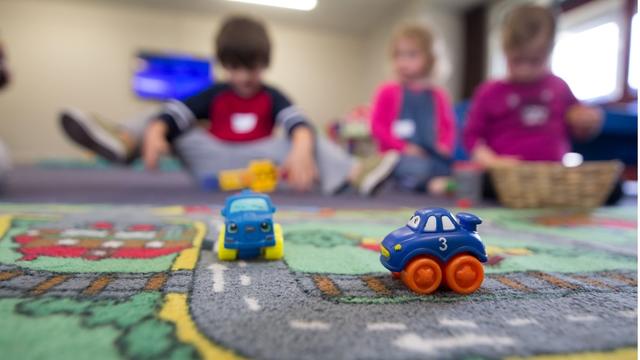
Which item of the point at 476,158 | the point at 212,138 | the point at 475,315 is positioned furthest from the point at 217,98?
the point at 475,315

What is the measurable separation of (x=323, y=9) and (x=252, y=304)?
3795 mm

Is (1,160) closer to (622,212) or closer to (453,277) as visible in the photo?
(453,277)

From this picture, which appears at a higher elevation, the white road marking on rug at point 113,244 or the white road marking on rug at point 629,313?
the white road marking on rug at point 113,244

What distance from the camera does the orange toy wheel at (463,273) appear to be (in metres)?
0.37

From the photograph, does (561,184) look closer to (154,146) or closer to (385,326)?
(385,326)

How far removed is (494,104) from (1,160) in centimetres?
141

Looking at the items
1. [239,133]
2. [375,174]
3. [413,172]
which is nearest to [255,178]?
[239,133]

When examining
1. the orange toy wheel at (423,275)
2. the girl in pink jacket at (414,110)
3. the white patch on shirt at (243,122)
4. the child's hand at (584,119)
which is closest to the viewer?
the orange toy wheel at (423,275)

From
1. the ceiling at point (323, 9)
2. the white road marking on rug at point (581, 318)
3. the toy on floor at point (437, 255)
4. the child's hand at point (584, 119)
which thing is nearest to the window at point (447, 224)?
the toy on floor at point (437, 255)

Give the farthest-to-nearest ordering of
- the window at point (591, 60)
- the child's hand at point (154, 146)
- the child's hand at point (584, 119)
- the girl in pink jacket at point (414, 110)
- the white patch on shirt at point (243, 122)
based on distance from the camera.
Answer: the window at point (591, 60), the girl in pink jacket at point (414, 110), the white patch on shirt at point (243, 122), the child's hand at point (584, 119), the child's hand at point (154, 146)

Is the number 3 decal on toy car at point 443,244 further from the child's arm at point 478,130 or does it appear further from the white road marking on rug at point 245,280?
the child's arm at point 478,130

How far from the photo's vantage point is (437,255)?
372 millimetres

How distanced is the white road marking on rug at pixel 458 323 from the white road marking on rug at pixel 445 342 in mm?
17

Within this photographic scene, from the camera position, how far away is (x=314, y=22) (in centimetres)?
417
